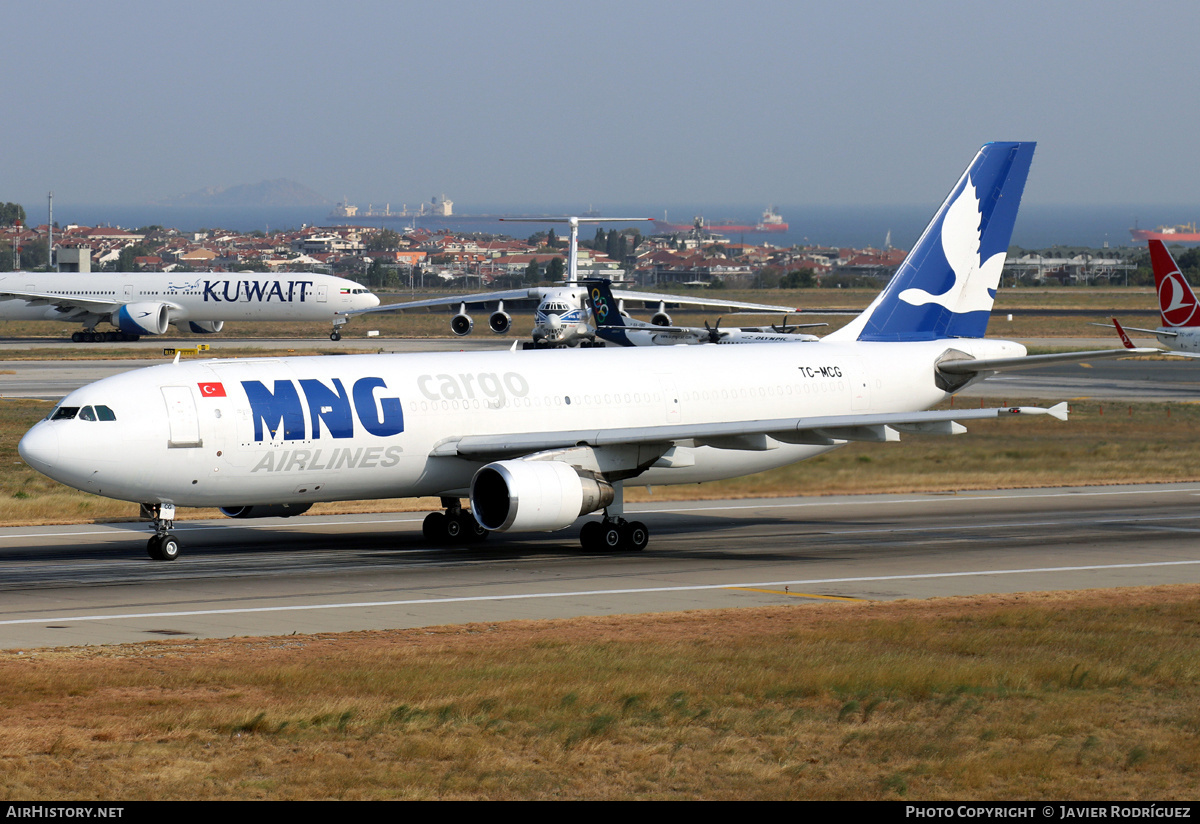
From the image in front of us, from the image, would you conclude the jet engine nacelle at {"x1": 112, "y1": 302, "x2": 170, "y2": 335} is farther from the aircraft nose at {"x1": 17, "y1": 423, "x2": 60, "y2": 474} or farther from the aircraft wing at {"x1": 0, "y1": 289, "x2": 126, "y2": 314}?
the aircraft nose at {"x1": 17, "y1": 423, "x2": 60, "y2": 474}

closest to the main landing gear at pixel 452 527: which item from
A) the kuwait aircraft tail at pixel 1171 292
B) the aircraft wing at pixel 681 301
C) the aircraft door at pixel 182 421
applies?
the aircraft door at pixel 182 421

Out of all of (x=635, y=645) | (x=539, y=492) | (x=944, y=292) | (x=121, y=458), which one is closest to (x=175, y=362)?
(x=121, y=458)

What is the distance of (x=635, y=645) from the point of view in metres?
21.0

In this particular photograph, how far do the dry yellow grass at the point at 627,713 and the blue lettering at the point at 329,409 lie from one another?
7564mm

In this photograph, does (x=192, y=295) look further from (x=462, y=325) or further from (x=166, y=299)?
(x=462, y=325)

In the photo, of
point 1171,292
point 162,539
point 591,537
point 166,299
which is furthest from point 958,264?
point 166,299

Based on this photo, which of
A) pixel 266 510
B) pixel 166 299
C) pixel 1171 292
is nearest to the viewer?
pixel 266 510

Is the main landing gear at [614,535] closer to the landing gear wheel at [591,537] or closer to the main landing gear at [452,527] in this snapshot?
the landing gear wheel at [591,537]

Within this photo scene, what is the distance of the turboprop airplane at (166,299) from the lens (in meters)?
104

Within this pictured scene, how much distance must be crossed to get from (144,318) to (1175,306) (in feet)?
221

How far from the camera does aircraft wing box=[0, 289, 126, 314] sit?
105 meters

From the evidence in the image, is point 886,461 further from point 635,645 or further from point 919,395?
point 635,645

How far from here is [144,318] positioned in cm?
10200

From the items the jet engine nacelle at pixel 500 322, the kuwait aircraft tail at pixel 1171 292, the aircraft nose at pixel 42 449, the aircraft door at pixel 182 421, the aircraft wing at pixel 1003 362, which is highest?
the kuwait aircraft tail at pixel 1171 292
